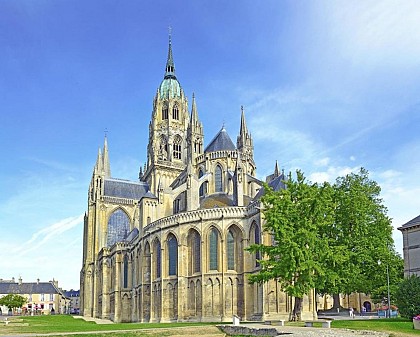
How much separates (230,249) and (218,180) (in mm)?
18774

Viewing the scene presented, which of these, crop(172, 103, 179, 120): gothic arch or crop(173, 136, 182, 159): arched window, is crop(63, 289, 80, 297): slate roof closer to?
crop(173, 136, 182, 159): arched window

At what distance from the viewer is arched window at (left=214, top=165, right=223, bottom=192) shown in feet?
233

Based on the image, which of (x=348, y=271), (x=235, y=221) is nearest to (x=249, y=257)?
(x=235, y=221)

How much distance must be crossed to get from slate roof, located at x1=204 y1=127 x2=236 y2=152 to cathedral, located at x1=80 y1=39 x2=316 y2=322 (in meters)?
0.19

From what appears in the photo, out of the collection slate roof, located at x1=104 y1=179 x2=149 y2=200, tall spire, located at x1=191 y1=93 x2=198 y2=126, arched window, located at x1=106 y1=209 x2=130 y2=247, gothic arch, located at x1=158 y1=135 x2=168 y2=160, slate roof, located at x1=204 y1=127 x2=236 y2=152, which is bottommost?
arched window, located at x1=106 y1=209 x2=130 y2=247

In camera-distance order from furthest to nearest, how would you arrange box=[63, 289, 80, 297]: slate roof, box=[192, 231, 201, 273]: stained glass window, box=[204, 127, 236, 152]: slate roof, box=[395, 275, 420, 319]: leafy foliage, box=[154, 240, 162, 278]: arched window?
box=[63, 289, 80, 297]: slate roof → box=[204, 127, 236, 152]: slate roof → box=[154, 240, 162, 278]: arched window → box=[192, 231, 201, 273]: stained glass window → box=[395, 275, 420, 319]: leafy foliage

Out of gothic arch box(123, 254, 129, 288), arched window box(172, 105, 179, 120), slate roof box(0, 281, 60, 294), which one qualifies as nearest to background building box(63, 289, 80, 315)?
slate roof box(0, 281, 60, 294)

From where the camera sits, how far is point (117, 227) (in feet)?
292

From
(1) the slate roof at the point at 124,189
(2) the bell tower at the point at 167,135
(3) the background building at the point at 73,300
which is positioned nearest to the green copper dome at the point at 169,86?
(2) the bell tower at the point at 167,135

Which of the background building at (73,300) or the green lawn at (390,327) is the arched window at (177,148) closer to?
the green lawn at (390,327)

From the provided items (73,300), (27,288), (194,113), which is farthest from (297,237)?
(73,300)

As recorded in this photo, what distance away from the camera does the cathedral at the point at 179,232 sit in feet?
172

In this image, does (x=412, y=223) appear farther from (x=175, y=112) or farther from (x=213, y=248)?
(x=175, y=112)

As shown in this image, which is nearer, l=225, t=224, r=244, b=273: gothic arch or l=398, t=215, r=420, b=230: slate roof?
l=398, t=215, r=420, b=230: slate roof
